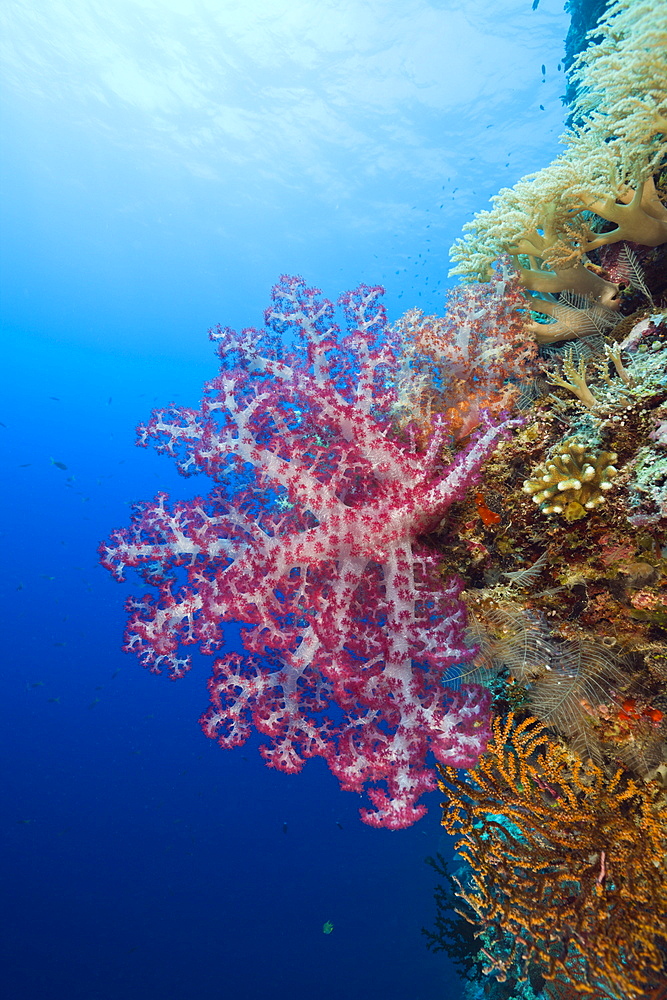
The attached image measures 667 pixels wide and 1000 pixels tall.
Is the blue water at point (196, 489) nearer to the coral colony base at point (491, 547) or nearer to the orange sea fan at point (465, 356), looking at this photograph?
the coral colony base at point (491, 547)

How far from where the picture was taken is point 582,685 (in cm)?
290

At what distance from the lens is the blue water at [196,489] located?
22.7m

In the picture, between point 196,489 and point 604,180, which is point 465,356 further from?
point 196,489

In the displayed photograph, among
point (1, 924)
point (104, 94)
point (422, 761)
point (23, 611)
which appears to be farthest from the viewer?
point (23, 611)

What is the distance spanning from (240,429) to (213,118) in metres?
45.5

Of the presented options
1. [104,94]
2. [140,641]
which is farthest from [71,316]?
[140,641]

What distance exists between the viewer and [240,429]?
12.9ft

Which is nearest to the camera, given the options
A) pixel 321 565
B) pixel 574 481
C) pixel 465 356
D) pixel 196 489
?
pixel 574 481

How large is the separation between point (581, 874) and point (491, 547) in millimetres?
2055

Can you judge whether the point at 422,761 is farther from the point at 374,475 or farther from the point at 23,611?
the point at 23,611

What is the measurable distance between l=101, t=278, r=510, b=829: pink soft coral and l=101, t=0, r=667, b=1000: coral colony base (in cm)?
2

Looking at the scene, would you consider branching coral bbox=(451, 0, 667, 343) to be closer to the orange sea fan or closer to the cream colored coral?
the orange sea fan

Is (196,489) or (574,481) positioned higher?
(196,489)

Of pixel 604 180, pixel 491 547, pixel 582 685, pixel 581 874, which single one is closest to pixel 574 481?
pixel 491 547
